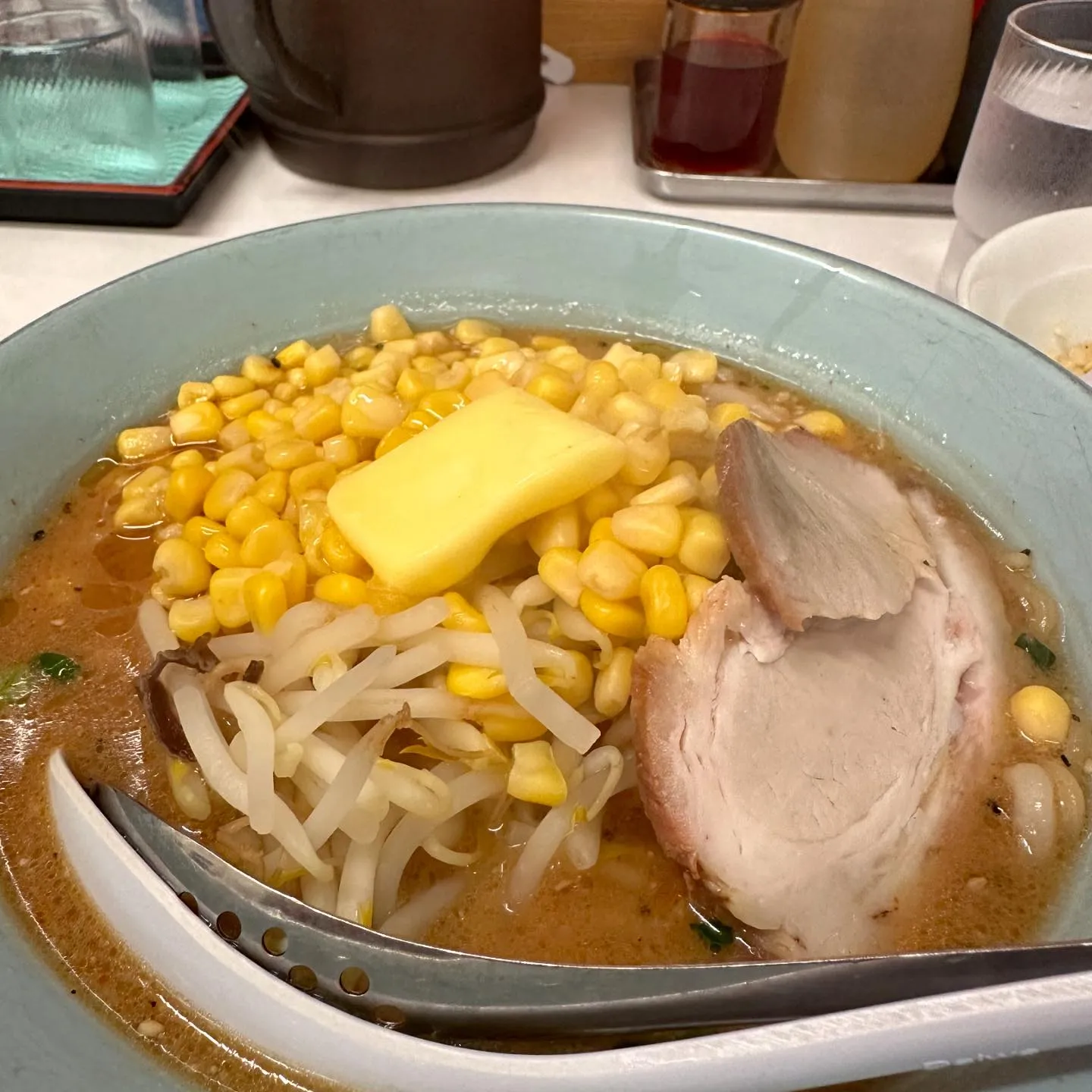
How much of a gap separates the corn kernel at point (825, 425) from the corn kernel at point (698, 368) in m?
0.19

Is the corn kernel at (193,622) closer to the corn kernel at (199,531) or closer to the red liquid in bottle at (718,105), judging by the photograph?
the corn kernel at (199,531)

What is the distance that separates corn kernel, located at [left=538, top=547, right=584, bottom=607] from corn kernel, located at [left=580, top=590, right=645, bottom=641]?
1cm

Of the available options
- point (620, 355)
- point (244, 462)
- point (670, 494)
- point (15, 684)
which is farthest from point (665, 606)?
point (15, 684)

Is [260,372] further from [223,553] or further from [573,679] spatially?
[573,679]

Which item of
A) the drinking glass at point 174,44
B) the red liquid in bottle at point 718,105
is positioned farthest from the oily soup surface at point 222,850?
the drinking glass at point 174,44

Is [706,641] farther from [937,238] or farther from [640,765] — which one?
[937,238]

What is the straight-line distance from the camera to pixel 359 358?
164 centimetres

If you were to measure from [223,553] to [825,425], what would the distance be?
0.99 meters

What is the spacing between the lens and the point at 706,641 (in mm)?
1115

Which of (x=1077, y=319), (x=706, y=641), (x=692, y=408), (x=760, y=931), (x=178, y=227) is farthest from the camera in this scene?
(x=178, y=227)

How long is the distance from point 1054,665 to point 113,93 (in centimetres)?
229

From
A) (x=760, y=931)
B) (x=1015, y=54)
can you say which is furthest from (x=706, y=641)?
(x=1015, y=54)

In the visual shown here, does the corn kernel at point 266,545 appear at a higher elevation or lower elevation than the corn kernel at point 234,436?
higher

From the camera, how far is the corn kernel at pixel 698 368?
1607 mm
